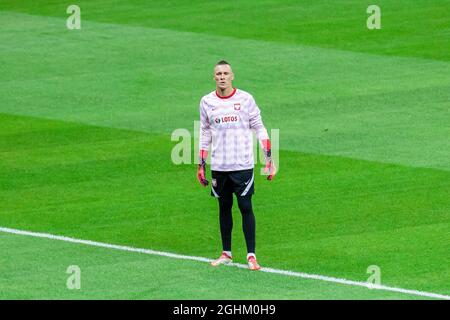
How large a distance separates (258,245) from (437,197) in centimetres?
314

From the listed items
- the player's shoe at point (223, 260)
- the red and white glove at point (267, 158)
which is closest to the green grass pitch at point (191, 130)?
the player's shoe at point (223, 260)

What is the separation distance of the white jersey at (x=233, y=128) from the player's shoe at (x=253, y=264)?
1.03 m

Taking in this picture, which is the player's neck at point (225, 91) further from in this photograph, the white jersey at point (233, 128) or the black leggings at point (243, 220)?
the black leggings at point (243, 220)

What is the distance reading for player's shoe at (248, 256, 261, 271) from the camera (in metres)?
15.2

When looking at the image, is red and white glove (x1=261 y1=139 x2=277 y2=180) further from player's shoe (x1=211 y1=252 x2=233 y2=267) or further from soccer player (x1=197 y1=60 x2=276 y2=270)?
player's shoe (x1=211 y1=252 x2=233 y2=267)

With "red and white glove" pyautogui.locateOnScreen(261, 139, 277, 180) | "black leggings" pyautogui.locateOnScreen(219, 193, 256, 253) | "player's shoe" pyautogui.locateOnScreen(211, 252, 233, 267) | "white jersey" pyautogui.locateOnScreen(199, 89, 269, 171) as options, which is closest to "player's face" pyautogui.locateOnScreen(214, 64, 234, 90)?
"white jersey" pyautogui.locateOnScreen(199, 89, 269, 171)

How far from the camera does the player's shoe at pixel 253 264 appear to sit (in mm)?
15172

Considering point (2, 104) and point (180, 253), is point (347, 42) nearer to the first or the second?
point (2, 104)

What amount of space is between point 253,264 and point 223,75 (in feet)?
Result: 7.05

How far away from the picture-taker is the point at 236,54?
2919 cm

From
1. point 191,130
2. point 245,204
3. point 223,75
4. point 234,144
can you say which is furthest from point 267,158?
point 191,130

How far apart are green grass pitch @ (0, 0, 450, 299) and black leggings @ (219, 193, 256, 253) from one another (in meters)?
0.41
